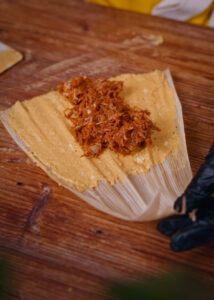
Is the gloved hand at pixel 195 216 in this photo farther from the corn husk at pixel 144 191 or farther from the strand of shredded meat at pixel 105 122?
the strand of shredded meat at pixel 105 122

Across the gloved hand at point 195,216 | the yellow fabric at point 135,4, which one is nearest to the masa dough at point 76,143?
the gloved hand at point 195,216

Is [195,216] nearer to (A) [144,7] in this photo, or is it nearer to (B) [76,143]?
(B) [76,143]

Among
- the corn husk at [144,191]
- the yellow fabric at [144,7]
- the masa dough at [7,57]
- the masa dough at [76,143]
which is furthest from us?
the yellow fabric at [144,7]

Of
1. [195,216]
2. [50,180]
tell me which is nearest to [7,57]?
[50,180]

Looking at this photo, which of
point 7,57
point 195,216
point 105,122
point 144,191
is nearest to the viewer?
point 195,216

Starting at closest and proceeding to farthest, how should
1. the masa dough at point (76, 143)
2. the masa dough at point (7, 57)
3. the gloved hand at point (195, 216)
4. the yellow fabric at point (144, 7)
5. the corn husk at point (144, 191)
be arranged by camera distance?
1. the gloved hand at point (195, 216)
2. the corn husk at point (144, 191)
3. the masa dough at point (76, 143)
4. the masa dough at point (7, 57)
5. the yellow fabric at point (144, 7)
